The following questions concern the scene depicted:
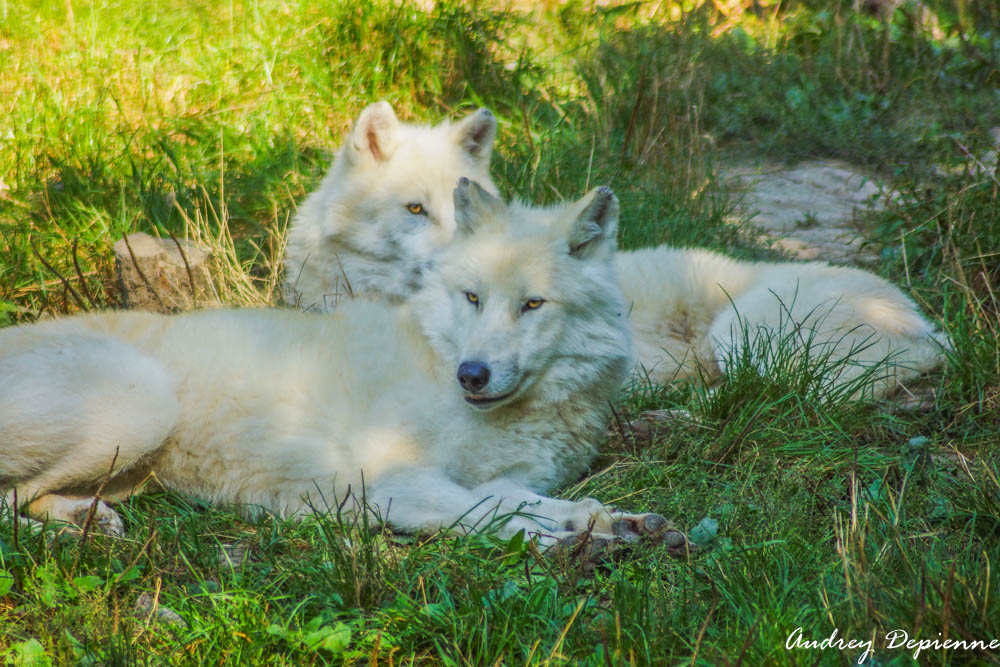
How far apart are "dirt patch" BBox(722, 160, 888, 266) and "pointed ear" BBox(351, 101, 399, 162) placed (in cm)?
268

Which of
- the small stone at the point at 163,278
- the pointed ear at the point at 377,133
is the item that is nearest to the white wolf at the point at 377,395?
the small stone at the point at 163,278

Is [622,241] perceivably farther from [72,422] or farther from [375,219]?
[72,422]

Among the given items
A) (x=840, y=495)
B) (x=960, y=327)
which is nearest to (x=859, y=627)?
(x=840, y=495)

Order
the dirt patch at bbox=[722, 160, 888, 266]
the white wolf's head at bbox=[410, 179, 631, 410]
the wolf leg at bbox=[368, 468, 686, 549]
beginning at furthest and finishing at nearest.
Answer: the dirt patch at bbox=[722, 160, 888, 266] < the white wolf's head at bbox=[410, 179, 631, 410] < the wolf leg at bbox=[368, 468, 686, 549]

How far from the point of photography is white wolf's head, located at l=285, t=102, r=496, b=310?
16.3ft

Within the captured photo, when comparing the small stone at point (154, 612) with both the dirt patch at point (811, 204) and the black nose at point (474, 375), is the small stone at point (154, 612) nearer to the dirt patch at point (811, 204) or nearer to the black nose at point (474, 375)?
the black nose at point (474, 375)

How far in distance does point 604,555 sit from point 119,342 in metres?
1.92

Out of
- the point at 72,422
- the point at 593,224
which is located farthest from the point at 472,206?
the point at 72,422

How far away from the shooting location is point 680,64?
6562mm

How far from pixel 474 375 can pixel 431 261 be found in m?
1.84

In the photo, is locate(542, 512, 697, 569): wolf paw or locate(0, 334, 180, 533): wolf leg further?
locate(0, 334, 180, 533): wolf leg

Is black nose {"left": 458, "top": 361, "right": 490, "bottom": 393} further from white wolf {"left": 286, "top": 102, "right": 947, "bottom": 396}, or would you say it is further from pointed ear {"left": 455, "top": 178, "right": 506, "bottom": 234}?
white wolf {"left": 286, "top": 102, "right": 947, "bottom": 396}

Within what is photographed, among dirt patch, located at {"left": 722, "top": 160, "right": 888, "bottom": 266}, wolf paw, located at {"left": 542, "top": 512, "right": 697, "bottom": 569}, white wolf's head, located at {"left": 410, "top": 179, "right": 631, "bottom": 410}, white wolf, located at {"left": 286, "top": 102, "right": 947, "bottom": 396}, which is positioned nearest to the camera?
wolf paw, located at {"left": 542, "top": 512, "right": 697, "bottom": 569}

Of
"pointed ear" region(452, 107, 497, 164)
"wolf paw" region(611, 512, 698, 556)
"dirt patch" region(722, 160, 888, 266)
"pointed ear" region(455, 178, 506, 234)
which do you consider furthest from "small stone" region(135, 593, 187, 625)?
"dirt patch" region(722, 160, 888, 266)
